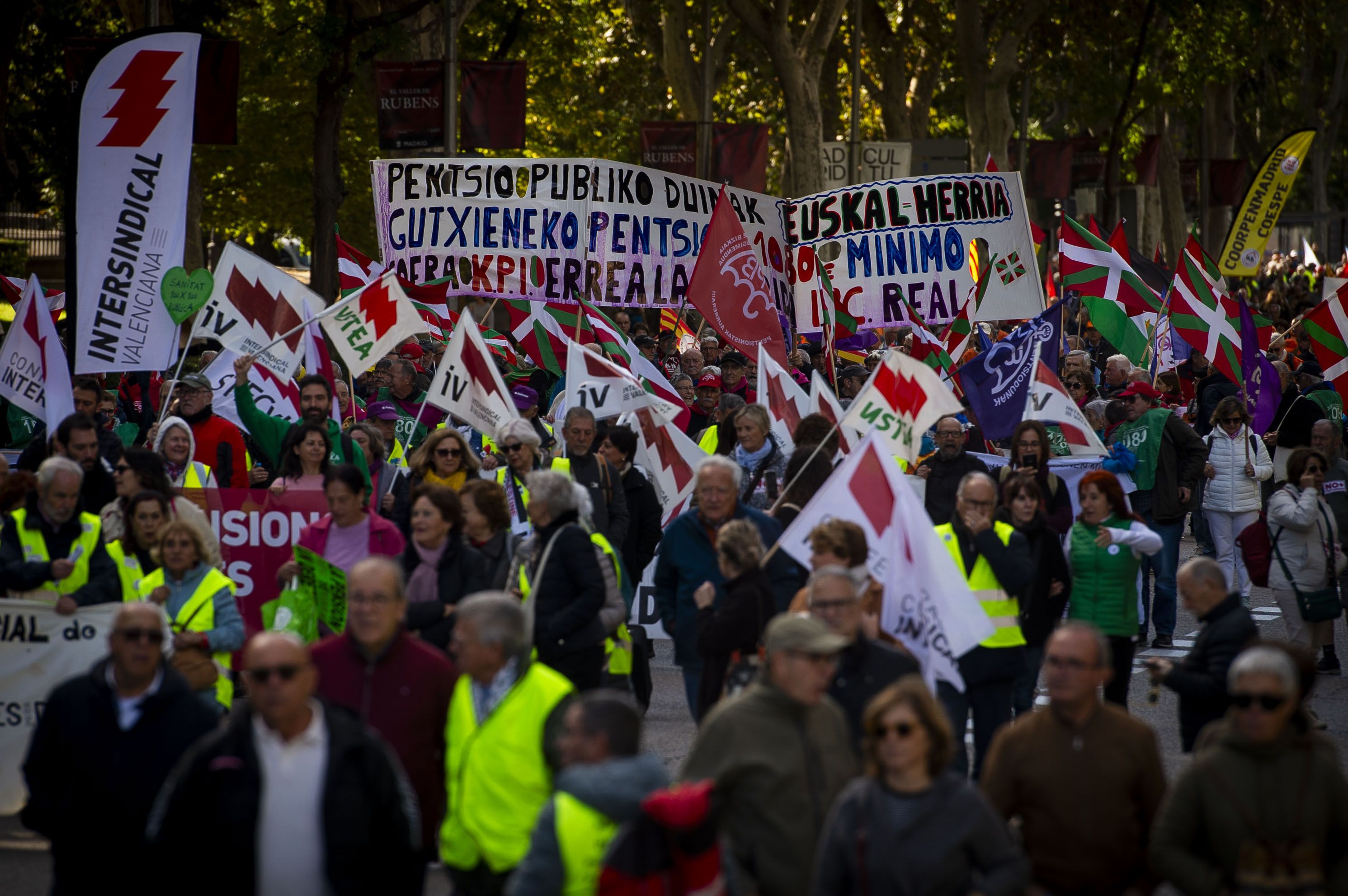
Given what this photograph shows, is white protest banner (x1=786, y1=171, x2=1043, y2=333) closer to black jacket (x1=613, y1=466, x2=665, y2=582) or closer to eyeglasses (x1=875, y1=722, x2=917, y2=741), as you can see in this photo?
black jacket (x1=613, y1=466, x2=665, y2=582)

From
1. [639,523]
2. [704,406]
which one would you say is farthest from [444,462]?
[704,406]

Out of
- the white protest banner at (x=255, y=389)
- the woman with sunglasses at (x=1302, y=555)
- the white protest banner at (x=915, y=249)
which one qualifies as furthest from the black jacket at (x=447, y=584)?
the white protest banner at (x=915, y=249)

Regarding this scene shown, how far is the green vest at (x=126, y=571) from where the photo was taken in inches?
297

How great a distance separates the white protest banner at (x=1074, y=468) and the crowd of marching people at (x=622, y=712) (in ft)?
7.01

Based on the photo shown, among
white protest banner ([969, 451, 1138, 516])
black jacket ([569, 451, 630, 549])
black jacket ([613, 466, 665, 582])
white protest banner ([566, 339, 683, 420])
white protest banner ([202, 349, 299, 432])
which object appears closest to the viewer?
black jacket ([569, 451, 630, 549])

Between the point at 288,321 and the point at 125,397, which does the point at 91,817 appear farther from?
the point at 125,397

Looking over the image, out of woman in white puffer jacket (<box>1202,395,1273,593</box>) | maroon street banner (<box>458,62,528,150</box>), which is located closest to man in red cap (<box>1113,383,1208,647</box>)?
woman in white puffer jacket (<box>1202,395,1273,593</box>)

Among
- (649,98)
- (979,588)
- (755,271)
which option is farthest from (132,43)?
(649,98)

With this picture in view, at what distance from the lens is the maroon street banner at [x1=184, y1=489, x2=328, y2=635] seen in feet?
30.4

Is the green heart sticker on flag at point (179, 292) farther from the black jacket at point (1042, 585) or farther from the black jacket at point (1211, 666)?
the black jacket at point (1211, 666)

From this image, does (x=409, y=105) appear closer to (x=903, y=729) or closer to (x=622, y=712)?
(x=622, y=712)

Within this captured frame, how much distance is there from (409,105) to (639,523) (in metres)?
13.4

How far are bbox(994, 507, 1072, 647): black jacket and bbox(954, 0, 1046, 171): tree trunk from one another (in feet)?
84.8

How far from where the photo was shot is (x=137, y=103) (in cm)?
1079
